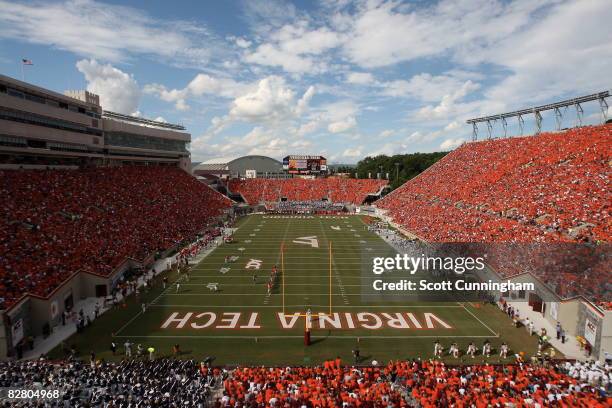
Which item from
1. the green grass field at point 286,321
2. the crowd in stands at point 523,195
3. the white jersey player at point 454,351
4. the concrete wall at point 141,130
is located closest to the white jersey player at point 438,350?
the green grass field at point 286,321

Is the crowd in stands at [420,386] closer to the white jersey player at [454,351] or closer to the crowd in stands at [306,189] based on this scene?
the white jersey player at [454,351]

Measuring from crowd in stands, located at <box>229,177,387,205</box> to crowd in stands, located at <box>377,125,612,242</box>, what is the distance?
19480mm

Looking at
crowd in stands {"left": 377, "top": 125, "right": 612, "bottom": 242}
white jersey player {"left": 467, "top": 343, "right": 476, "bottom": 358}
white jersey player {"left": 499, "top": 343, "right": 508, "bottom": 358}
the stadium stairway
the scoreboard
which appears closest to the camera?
white jersey player {"left": 499, "top": 343, "right": 508, "bottom": 358}

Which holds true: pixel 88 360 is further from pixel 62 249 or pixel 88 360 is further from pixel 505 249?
pixel 505 249

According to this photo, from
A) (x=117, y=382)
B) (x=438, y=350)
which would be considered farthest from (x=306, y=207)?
(x=117, y=382)

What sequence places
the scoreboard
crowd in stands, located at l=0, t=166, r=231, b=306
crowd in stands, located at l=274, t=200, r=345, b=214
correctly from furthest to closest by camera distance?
the scoreboard
crowd in stands, located at l=274, t=200, r=345, b=214
crowd in stands, located at l=0, t=166, r=231, b=306

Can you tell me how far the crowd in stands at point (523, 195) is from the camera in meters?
24.3

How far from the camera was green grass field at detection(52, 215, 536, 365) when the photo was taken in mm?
15547

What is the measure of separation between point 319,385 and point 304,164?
63406mm

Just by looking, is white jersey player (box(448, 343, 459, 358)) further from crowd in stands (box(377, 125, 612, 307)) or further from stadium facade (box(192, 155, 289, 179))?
stadium facade (box(192, 155, 289, 179))

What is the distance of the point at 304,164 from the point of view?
240 feet

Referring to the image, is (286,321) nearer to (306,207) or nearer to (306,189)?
(306,207)

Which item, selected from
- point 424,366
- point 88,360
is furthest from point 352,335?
point 88,360
